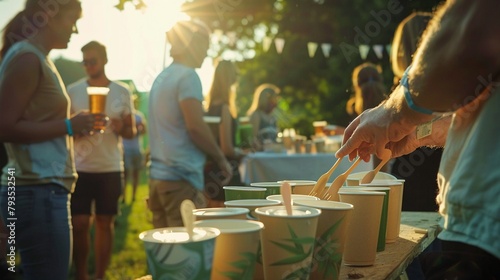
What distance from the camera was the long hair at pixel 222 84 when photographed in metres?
5.27

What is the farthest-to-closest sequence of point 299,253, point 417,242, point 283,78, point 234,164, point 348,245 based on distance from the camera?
point 283,78
point 234,164
point 417,242
point 348,245
point 299,253

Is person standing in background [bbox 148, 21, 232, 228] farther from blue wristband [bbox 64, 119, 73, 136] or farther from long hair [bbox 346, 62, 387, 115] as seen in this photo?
long hair [bbox 346, 62, 387, 115]

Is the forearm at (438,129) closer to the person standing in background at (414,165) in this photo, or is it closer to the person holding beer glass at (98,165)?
the person standing in background at (414,165)

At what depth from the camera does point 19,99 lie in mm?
2564

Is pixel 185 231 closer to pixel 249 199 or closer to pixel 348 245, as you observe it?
pixel 249 199

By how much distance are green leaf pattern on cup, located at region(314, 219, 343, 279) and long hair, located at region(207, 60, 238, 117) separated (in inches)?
159

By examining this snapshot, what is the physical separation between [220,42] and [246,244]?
16.8 metres

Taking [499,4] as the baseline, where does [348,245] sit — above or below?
below

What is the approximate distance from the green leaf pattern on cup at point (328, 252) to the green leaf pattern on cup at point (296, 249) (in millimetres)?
82

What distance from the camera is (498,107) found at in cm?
119

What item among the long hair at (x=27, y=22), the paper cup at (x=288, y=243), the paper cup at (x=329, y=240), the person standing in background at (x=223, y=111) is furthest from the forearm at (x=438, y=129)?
the person standing in background at (x=223, y=111)

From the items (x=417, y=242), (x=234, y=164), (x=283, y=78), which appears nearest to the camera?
(x=417, y=242)

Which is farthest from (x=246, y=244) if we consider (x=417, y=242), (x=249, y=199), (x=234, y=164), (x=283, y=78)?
(x=283, y=78)

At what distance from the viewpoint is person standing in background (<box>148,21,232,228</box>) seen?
12.0 ft
